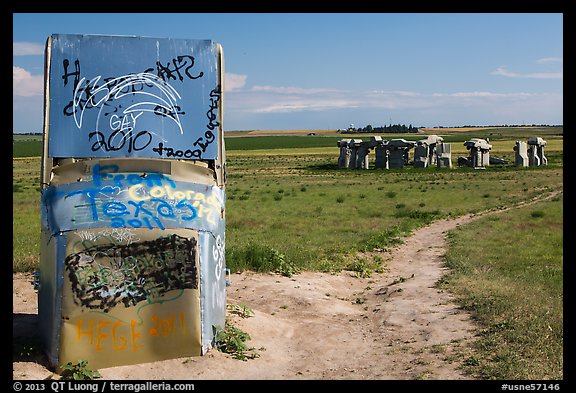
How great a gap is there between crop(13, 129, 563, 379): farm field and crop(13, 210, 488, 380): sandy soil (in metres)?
0.36

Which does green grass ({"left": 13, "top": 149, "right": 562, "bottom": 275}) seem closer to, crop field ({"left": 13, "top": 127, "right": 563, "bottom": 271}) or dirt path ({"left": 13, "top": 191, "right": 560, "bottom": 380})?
crop field ({"left": 13, "top": 127, "right": 563, "bottom": 271})

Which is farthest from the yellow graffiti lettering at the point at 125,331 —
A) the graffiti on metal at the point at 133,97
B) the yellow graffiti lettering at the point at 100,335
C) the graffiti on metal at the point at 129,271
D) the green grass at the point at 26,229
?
the green grass at the point at 26,229

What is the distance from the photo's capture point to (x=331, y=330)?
1005 centimetres

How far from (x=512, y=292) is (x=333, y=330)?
3828 mm

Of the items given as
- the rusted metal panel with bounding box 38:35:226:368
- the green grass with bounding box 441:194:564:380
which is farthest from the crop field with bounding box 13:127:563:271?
the rusted metal panel with bounding box 38:35:226:368

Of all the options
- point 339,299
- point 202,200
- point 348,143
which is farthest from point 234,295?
point 348,143

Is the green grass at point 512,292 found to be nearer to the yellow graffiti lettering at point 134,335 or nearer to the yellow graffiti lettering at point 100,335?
the yellow graffiti lettering at point 134,335

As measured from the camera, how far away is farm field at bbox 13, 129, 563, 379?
30.7 feet

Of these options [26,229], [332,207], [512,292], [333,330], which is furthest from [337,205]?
[333,330]

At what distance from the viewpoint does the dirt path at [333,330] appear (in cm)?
773

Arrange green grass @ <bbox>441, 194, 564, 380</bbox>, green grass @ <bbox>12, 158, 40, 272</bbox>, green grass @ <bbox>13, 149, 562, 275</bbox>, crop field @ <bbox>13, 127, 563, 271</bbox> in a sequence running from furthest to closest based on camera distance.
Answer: crop field @ <bbox>13, 127, 563, 271</bbox> → green grass @ <bbox>13, 149, 562, 275</bbox> → green grass @ <bbox>12, 158, 40, 272</bbox> → green grass @ <bbox>441, 194, 564, 380</bbox>

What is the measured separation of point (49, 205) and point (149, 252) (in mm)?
1589

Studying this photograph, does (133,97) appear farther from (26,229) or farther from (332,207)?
(332,207)
